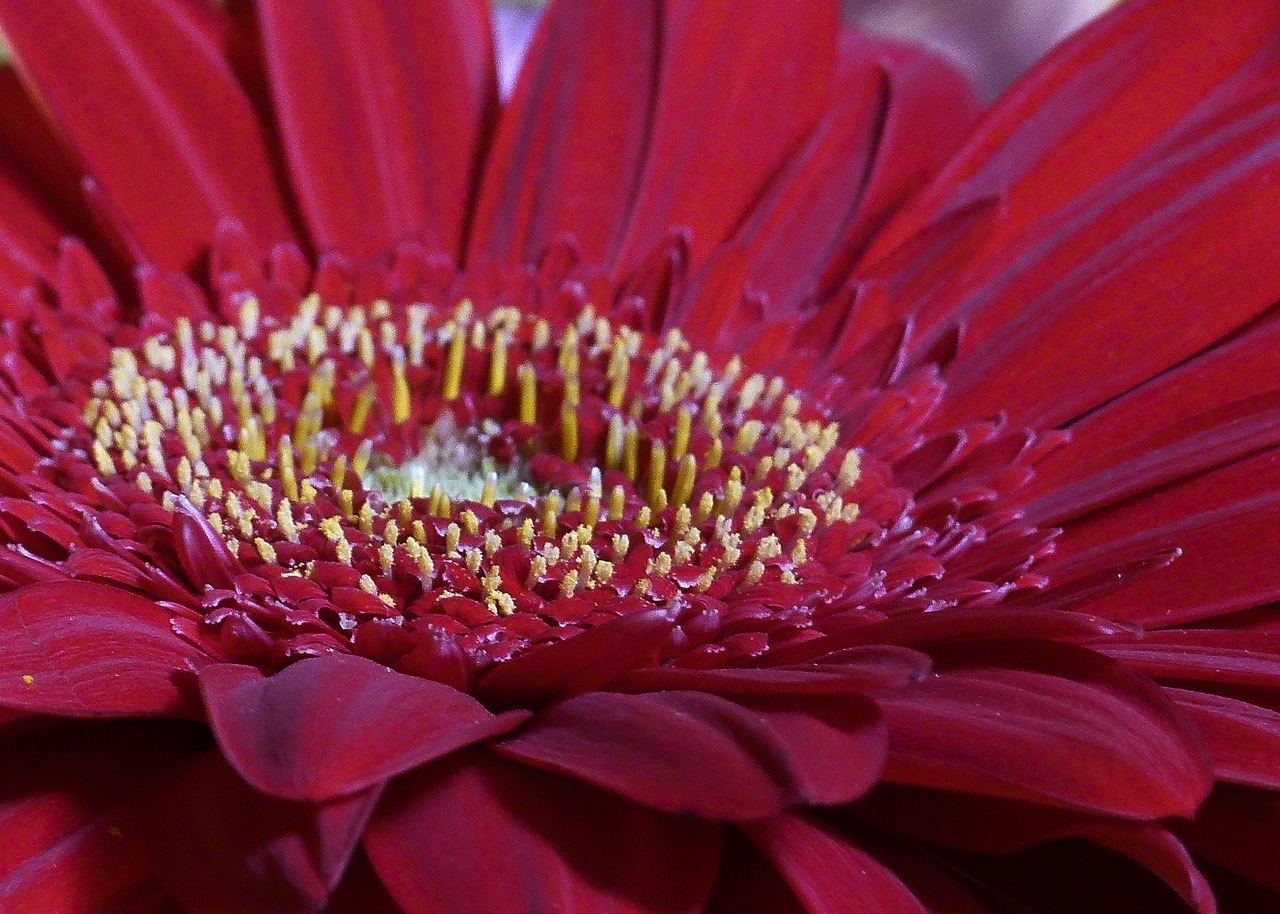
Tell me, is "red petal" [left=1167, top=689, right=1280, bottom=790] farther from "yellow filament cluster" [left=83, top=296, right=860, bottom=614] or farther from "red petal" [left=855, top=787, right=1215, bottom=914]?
"yellow filament cluster" [left=83, top=296, right=860, bottom=614]

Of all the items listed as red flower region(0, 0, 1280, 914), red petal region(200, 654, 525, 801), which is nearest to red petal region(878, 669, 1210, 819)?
red flower region(0, 0, 1280, 914)

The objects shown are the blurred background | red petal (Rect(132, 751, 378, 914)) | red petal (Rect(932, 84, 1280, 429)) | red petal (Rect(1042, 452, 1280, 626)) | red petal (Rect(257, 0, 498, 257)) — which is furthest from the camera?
the blurred background

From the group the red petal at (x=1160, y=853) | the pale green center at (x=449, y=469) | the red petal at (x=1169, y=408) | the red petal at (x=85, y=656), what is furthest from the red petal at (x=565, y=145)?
the red petal at (x=1160, y=853)

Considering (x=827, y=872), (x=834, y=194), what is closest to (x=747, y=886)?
(x=827, y=872)

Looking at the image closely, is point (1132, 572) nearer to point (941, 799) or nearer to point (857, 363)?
point (941, 799)

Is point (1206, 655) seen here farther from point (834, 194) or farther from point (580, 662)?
point (834, 194)

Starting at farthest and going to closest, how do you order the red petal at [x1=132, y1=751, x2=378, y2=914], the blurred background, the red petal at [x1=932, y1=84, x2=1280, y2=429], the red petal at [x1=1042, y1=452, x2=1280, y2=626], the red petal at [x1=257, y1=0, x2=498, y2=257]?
1. the blurred background
2. the red petal at [x1=257, y1=0, x2=498, y2=257]
3. the red petal at [x1=932, y1=84, x2=1280, y2=429]
4. the red petal at [x1=1042, y1=452, x2=1280, y2=626]
5. the red petal at [x1=132, y1=751, x2=378, y2=914]

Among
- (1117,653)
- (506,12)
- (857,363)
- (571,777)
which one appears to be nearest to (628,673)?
(571,777)
